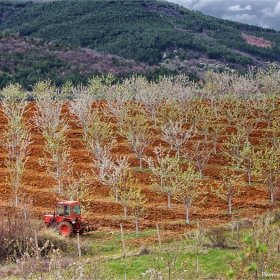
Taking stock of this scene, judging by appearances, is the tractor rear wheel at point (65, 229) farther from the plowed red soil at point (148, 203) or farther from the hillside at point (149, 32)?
the hillside at point (149, 32)

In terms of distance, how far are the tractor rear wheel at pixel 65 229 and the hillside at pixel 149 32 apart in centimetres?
8266

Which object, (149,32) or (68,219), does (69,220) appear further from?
(149,32)

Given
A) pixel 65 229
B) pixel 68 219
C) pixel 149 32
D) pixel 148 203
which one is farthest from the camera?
pixel 149 32

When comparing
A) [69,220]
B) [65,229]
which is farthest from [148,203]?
[65,229]

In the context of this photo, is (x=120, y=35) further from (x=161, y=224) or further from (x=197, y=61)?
(x=161, y=224)

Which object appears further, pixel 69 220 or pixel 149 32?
pixel 149 32

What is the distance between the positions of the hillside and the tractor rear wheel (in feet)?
271

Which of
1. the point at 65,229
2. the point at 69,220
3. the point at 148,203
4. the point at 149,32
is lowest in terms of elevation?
the point at 148,203

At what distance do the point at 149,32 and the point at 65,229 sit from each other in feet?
417

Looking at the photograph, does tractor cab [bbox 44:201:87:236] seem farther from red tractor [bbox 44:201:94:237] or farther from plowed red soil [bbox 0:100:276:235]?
plowed red soil [bbox 0:100:276:235]

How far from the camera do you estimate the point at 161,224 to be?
2369 cm

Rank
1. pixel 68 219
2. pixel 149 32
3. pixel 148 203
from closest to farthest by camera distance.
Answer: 1. pixel 68 219
2. pixel 148 203
3. pixel 149 32

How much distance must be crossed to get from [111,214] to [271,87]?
3859 cm

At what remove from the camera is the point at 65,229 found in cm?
2161
